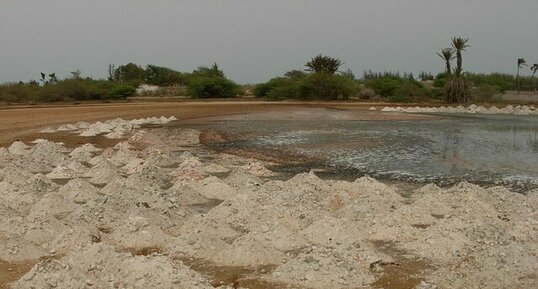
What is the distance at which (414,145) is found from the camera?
17609 millimetres

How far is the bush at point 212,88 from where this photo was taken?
52.8 meters

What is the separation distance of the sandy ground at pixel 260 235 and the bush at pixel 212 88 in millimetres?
41851

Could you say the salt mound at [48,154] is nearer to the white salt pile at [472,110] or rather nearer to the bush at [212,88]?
the white salt pile at [472,110]

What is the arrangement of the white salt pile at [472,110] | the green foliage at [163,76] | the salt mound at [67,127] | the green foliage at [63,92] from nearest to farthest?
the salt mound at [67,127]
the white salt pile at [472,110]
the green foliage at [63,92]
the green foliage at [163,76]

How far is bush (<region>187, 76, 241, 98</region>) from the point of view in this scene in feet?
173

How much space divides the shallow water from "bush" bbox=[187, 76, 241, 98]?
85.5 feet

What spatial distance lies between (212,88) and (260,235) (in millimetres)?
46659

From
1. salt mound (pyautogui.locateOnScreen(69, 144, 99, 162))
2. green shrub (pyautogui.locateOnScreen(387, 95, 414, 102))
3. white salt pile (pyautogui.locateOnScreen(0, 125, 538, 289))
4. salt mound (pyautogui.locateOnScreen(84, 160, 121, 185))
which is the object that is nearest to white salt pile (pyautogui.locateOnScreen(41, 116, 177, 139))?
salt mound (pyautogui.locateOnScreen(69, 144, 99, 162))

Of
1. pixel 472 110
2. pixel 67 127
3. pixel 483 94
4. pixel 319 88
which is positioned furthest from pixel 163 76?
pixel 67 127

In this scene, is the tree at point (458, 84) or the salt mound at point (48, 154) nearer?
the salt mound at point (48, 154)

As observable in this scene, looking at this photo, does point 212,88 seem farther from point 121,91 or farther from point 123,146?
point 123,146

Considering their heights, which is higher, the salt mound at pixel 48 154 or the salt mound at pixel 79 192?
the salt mound at pixel 48 154

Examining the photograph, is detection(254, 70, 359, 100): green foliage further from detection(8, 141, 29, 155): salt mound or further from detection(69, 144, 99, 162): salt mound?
detection(8, 141, 29, 155): salt mound

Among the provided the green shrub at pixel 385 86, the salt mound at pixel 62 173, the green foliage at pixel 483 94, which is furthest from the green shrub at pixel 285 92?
→ the salt mound at pixel 62 173
